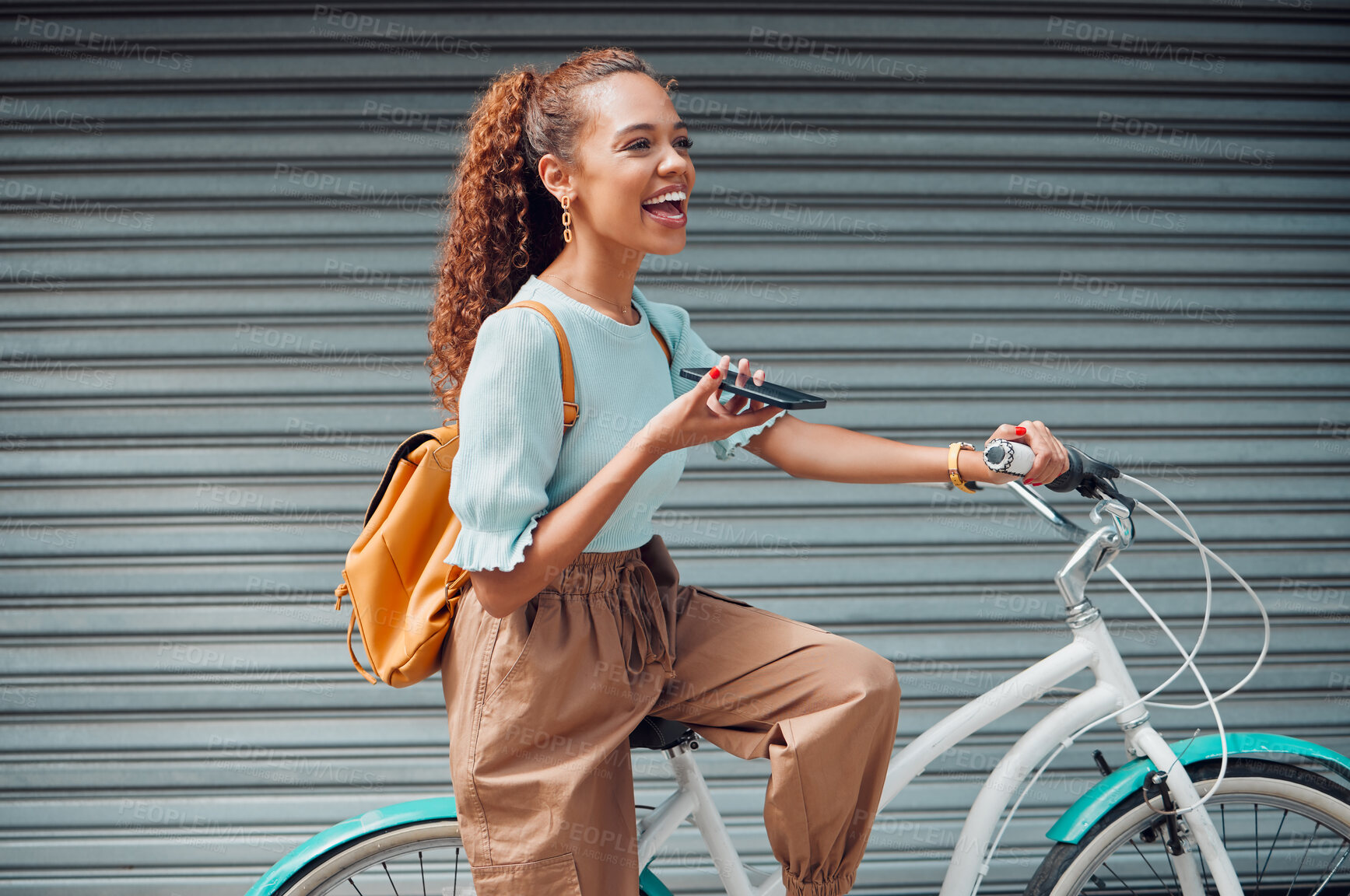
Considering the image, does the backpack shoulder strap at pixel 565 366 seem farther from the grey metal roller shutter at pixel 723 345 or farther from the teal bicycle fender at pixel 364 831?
the grey metal roller shutter at pixel 723 345

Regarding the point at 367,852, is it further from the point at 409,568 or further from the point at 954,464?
the point at 954,464

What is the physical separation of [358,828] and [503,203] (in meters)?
1.29

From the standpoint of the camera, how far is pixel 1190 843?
78.9 inches

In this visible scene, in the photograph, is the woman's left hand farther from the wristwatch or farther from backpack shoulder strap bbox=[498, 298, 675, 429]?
backpack shoulder strap bbox=[498, 298, 675, 429]

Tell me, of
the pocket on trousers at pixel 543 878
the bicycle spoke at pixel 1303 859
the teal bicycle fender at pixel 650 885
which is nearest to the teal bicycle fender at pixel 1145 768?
the bicycle spoke at pixel 1303 859

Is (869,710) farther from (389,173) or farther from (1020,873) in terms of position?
(389,173)

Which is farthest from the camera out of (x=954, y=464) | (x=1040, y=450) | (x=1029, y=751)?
(x=1029, y=751)

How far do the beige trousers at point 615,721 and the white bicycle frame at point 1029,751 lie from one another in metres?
0.19

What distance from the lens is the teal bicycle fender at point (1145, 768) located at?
1.98 metres

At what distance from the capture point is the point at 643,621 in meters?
1.76

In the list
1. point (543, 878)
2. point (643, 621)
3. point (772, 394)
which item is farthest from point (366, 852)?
point (772, 394)

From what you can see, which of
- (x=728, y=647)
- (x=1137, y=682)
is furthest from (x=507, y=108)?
(x=1137, y=682)

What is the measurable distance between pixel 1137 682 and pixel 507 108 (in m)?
2.97

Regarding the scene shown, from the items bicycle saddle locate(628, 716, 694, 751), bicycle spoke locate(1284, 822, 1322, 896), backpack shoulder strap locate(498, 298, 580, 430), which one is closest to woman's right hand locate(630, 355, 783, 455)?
backpack shoulder strap locate(498, 298, 580, 430)
